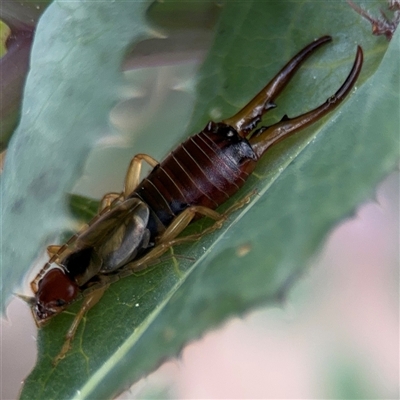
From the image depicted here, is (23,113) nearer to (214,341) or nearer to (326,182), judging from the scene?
(326,182)

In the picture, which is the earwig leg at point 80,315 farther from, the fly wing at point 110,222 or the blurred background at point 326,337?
the blurred background at point 326,337

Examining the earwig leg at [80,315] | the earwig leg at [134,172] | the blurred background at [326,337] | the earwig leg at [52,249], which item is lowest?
the blurred background at [326,337]

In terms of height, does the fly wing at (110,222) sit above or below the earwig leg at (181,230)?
above

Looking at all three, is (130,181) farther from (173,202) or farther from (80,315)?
(80,315)

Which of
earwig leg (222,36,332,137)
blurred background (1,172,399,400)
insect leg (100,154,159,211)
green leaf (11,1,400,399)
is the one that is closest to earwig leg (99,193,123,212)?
insect leg (100,154,159,211)

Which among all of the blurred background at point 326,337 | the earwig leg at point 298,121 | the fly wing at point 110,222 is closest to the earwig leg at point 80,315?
the fly wing at point 110,222

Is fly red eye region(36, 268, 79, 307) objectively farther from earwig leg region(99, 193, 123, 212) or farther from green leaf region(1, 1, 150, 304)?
earwig leg region(99, 193, 123, 212)
